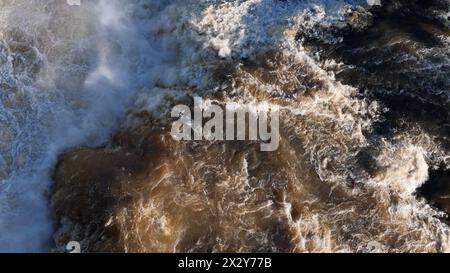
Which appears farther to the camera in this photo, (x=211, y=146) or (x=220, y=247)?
(x=211, y=146)

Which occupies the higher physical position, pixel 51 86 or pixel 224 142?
pixel 51 86

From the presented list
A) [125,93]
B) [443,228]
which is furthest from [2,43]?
[443,228]

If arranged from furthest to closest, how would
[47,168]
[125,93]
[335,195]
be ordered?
1. [125,93]
2. [47,168]
3. [335,195]

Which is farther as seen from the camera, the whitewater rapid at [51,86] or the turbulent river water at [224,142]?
the whitewater rapid at [51,86]

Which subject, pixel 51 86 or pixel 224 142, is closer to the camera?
pixel 224 142

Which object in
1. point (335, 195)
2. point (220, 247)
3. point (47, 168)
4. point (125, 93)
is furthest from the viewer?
point (125, 93)

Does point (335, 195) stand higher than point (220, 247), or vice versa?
point (335, 195)

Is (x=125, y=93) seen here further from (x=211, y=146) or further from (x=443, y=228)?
(x=443, y=228)

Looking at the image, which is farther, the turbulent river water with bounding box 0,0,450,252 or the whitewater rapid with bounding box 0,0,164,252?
the whitewater rapid with bounding box 0,0,164,252
